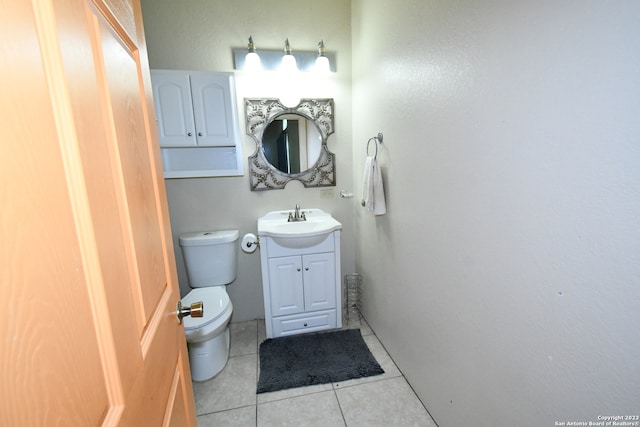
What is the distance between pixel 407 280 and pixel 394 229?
31 centimetres

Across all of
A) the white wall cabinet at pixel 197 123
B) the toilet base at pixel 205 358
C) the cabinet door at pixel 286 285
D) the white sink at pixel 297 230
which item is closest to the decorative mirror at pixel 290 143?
the white wall cabinet at pixel 197 123

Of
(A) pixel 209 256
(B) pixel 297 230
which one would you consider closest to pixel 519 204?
(B) pixel 297 230

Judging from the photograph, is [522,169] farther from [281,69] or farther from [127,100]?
[281,69]

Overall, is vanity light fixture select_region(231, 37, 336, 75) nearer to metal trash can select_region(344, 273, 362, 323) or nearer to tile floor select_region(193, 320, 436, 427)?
metal trash can select_region(344, 273, 362, 323)

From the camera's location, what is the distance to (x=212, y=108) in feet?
6.75

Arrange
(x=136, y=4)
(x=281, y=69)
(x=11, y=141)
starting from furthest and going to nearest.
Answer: (x=281, y=69)
(x=136, y=4)
(x=11, y=141)

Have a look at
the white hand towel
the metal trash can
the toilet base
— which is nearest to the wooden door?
the toilet base

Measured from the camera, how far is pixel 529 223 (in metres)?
0.83

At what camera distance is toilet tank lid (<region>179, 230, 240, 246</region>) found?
200cm

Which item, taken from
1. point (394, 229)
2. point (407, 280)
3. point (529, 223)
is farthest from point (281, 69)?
point (529, 223)

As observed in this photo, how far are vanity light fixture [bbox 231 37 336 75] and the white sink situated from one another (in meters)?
1.12

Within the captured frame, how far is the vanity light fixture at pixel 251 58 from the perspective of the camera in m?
2.00

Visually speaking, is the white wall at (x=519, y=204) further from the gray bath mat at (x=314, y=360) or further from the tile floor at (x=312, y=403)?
the gray bath mat at (x=314, y=360)

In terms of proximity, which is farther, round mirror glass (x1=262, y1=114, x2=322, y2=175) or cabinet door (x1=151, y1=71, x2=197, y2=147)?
round mirror glass (x1=262, y1=114, x2=322, y2=175)
